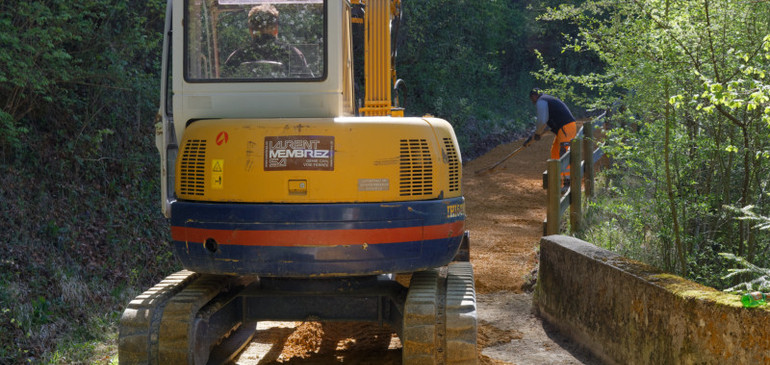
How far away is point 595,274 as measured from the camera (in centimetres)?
689

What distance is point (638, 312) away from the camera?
6.02 metres

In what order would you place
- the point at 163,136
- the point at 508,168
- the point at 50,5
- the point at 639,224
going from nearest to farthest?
the point at 163,136
the point at 639,224
the point at 50,5
the point at 508,168

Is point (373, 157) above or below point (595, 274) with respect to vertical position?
above

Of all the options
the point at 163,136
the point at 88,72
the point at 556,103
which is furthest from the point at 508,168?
the point at 163,136

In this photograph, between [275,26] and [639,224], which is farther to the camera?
[639,224]

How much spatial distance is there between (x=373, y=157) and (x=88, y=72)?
875 cm

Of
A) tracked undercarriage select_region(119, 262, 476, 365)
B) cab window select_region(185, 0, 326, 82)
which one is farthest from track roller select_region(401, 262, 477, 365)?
cab window select_region(185, 0, 326, 82)

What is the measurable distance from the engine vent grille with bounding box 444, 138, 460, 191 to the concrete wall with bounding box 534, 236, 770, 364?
149cm

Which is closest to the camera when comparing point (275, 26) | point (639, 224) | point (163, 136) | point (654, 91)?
point (275, 26)

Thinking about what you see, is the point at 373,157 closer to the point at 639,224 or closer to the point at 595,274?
the point at 595,274

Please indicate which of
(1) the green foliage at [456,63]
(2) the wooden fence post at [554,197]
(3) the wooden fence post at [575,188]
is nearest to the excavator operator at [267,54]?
(2) the wooden fence post at [554,197]

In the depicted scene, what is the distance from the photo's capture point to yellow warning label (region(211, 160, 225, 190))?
5.66m

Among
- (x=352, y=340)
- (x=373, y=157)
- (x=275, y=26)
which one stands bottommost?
(x=352, y=340)

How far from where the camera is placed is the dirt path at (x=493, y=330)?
7074mm
